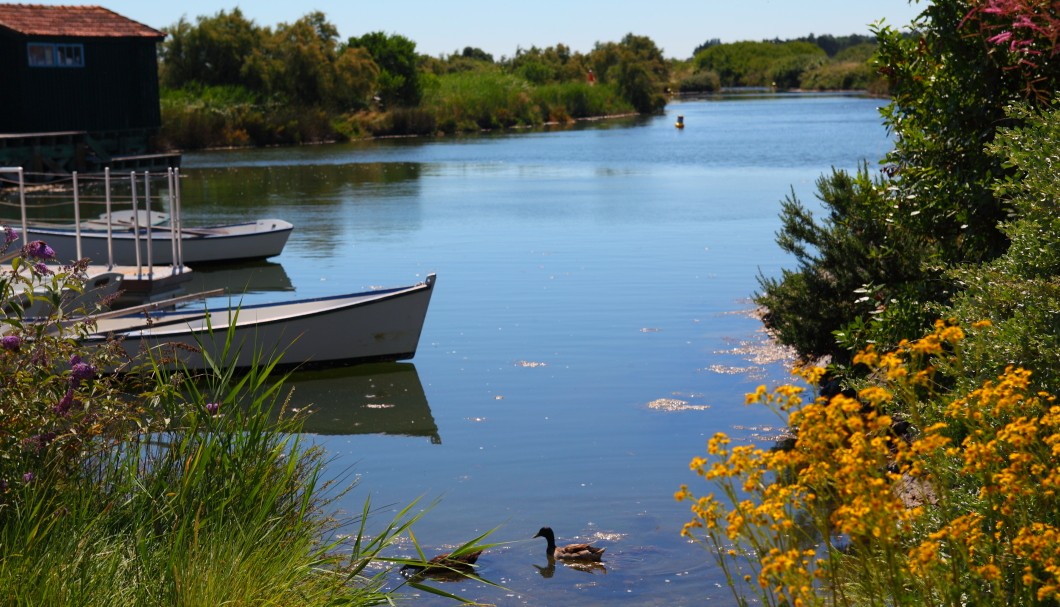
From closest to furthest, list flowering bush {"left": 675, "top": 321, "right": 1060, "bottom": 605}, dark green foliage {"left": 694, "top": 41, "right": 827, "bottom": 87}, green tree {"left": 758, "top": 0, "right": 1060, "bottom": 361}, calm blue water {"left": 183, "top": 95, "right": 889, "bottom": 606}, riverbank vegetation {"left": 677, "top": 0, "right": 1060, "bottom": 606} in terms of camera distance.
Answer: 1. flowering bush {"left": 675, "top": 321, "right": 1060, "bottom": 605}
2. riverbank vegetation {"left": 677, "top": 0, "right": 1060, "bottom": 606}
3. green tree {"left": 758, "top": 0, "right": 1060, "bottom": 361}
4. calm blue water {"left": 183, "top": 95, "right": 889, "bottom": 606}
5. dark green foliage {"left": 694, "top": 41, "right": 827, "bottom": 87}

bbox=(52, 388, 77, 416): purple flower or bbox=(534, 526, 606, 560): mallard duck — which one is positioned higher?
bbox=(52, 388, 77, 416): purple flower

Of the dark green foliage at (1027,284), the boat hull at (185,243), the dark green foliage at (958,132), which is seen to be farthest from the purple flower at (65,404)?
the boat hull at (185,243)

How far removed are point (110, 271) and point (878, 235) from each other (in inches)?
402

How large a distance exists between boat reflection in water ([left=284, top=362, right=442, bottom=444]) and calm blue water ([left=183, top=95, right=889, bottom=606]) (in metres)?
0.04

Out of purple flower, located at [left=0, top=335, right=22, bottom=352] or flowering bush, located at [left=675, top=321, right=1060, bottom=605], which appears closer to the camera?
flowering bush, located at [left=675, top=321, right=1060, bottom=605]

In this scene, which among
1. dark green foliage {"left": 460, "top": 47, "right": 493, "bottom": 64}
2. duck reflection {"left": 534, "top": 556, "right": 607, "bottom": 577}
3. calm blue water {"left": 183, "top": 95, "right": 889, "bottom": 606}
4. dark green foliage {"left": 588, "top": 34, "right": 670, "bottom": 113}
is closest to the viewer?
duck reflection {"left": 534, "top": 556, "right": 607, "bottom": 577}

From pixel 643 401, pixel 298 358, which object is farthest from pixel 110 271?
pixel 643 401

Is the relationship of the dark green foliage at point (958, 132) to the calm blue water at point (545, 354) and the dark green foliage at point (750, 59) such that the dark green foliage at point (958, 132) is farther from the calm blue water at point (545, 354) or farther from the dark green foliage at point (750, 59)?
the dark green foliage at point (750, 59)

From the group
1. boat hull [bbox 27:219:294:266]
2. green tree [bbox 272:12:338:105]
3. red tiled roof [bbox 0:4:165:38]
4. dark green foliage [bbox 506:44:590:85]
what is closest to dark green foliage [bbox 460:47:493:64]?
dark green foliage [bbox 506:44:590:85]

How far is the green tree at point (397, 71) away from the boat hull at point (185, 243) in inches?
2144

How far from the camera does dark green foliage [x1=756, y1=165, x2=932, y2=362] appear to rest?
10836mm

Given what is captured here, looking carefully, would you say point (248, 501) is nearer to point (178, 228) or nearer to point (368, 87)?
point (178, 228)

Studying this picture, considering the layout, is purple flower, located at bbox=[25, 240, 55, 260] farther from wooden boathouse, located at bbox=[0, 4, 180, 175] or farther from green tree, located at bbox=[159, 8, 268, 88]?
green tree, located at bbox=[159, 8, 268, 88]

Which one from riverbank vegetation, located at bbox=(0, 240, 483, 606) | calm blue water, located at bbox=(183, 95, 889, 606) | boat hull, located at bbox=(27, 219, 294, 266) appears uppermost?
riverbank vegetation, located at bbox=(0, 240, 483, 606)
